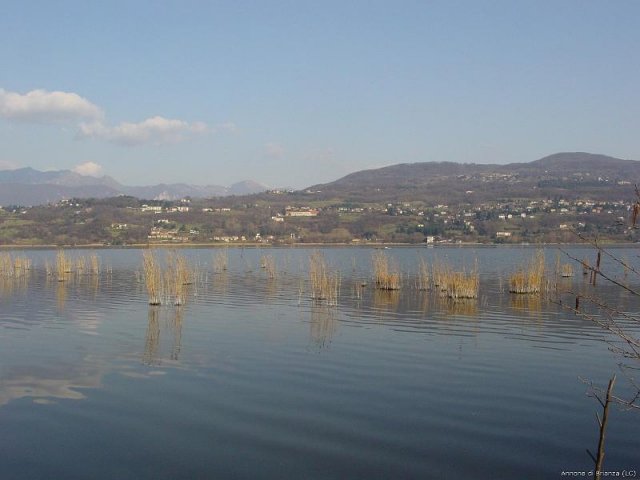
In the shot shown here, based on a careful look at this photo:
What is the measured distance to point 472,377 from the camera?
13.7 m

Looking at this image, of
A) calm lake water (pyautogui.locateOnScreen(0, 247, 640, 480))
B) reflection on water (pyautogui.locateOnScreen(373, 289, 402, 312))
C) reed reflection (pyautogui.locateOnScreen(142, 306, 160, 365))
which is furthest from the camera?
reflection on water (pyautogui.locateOnScreen(373, 289, 402, 312))

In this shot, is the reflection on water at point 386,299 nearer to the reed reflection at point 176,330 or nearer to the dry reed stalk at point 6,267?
the reed reflection at point 176,330

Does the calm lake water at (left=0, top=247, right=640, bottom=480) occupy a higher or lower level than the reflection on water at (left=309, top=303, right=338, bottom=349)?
higher

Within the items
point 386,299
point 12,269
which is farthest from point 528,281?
point 12,269

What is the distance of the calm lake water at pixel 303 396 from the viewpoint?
8.95 metres

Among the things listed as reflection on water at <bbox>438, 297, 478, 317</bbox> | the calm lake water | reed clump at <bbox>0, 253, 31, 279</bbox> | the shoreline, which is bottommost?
the shoreline

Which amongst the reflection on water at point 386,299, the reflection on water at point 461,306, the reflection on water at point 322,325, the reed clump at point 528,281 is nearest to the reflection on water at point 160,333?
the reflection on water at point 322,325

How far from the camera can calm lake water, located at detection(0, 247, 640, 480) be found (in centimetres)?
895

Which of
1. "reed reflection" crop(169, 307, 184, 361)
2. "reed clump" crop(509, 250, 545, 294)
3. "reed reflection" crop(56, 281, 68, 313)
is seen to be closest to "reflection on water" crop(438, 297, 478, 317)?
"reed clump" crop(509, 250, 545, 294)

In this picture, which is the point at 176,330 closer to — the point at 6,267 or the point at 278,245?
the point at 6,267

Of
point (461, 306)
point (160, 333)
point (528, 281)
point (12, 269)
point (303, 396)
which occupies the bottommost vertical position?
point (12, 269)

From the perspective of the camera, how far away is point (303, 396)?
12.1 meters

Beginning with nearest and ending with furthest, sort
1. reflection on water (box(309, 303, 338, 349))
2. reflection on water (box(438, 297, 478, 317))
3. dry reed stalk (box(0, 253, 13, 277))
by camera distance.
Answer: reflection on water (box(309, 303, 338, 349)), reflection on water (box(438, 297, 478, 317)), dry reed stalk (box(0, 253, 13, 277))

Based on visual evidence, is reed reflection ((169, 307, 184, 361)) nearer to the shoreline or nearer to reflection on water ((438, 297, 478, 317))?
reflection on water ((438, 297, 478, 317))
